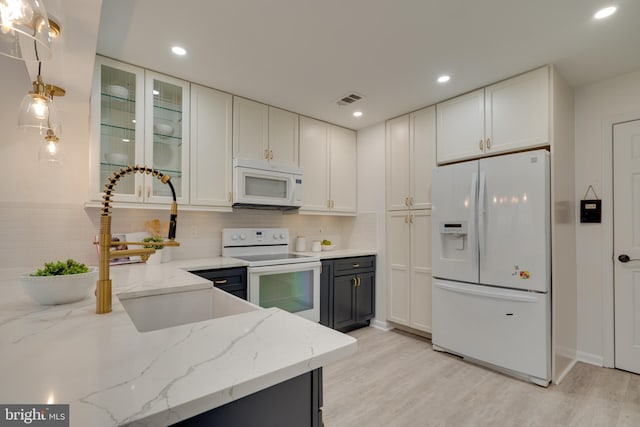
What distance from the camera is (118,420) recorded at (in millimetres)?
471

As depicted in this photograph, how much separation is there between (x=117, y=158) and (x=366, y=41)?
2016 mm

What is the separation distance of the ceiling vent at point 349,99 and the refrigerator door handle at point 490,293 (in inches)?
76.8

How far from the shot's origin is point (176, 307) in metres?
1.59

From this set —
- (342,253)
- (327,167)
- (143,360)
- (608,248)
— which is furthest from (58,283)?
(608,248)

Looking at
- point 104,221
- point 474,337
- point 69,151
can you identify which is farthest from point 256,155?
point 474,337

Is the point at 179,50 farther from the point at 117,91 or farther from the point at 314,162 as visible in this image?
the point at 314,162

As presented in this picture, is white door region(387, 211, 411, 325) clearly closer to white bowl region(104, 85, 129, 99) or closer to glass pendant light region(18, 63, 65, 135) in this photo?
white bowl region(104, 85, 129, 99)

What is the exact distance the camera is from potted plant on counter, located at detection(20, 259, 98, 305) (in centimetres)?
110

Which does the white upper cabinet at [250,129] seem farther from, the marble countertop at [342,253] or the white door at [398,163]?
the white door at [398,163]

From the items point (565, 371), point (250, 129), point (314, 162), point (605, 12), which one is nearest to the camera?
point (605, 12)

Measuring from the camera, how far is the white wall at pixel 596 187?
2.60 meters

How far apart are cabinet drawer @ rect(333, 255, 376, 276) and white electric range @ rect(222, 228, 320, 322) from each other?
12.2 inches

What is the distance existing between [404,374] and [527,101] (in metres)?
2.41

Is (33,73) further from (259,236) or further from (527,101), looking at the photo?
(527,101)
